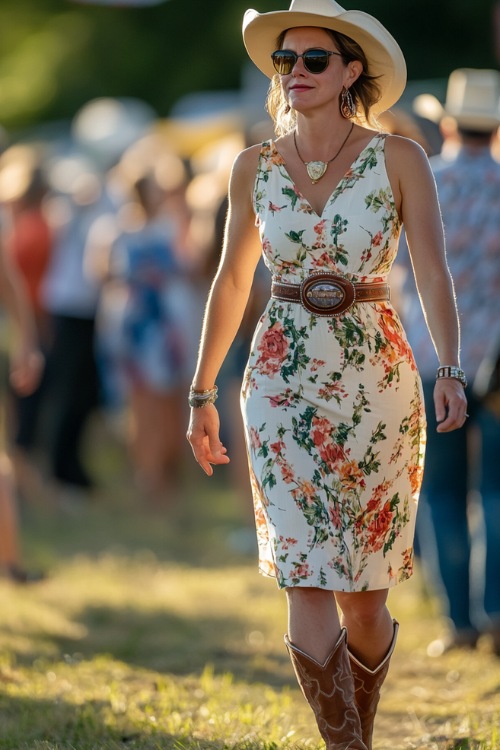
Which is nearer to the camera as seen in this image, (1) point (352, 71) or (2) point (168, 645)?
(1) point (352, 71)

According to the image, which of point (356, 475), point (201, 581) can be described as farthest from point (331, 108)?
point (201, 581)

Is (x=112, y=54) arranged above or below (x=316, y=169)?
above

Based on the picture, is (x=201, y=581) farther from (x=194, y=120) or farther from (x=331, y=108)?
(x=194, y=120)

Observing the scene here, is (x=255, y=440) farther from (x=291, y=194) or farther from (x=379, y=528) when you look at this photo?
(x=291, y=194)

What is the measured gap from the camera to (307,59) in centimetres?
424

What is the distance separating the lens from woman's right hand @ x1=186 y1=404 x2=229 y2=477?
4.43m

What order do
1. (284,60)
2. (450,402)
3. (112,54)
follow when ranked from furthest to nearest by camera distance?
(112,54), (284,60), (450,402)

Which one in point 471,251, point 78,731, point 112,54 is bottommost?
point 78,731

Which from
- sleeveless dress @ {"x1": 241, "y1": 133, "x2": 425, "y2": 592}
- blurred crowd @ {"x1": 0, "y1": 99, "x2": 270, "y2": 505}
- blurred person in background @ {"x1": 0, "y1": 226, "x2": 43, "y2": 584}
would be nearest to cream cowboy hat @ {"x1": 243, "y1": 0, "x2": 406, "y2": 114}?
sleeveless dress @ {"x1": 241, "y1": 133, "x2": 425, "y2": 592}

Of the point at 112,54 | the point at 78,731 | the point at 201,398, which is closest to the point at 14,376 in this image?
the point at 78,731

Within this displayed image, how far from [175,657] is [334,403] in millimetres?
2497

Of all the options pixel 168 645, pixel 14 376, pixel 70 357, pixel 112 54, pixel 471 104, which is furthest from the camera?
pixel 112 54

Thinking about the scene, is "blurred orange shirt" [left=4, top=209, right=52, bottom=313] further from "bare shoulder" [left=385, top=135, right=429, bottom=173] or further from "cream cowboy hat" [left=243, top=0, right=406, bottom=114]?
"bare shoulder" [left=385, top=135, right=429, bottom=173]

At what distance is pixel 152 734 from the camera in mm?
4621
